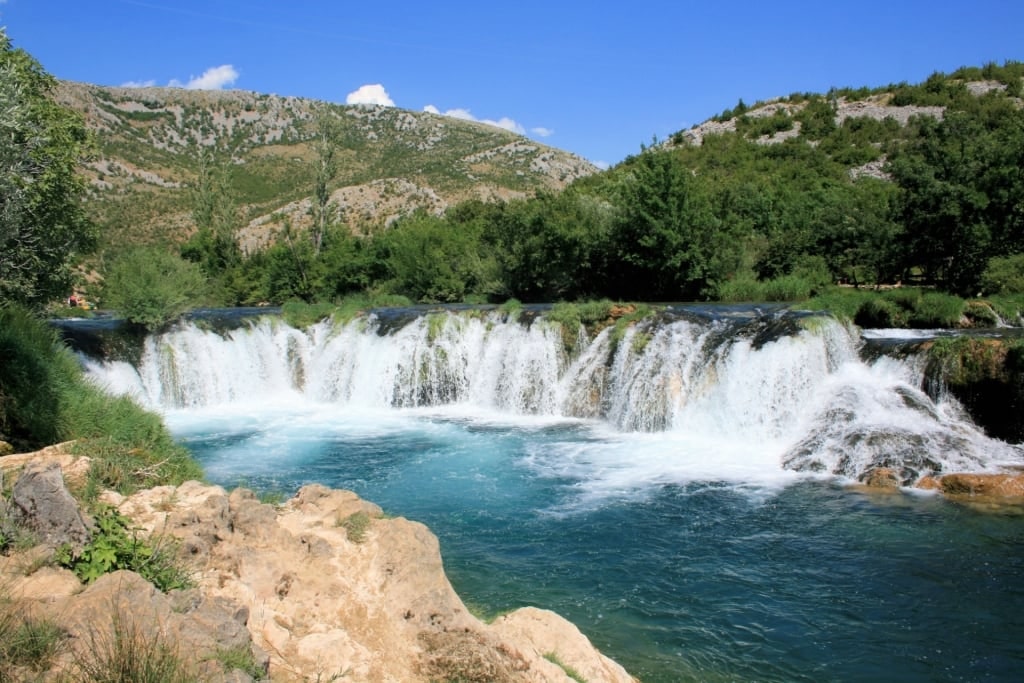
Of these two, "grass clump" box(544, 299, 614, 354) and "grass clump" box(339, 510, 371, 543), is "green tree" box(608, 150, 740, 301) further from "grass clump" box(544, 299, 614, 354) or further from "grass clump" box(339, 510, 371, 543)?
"grass clump" box(339, 510, 371, 543)

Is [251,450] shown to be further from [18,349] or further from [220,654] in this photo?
[220,654]

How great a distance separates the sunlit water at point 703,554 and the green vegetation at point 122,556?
10.9ft

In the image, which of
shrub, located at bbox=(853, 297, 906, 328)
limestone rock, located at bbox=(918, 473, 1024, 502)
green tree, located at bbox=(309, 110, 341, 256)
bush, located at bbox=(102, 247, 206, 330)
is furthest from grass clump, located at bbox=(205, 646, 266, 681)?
green tree, located at bbox=(309, 110, 341, 256)

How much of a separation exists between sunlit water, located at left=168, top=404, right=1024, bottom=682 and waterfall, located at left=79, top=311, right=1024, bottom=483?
124 cm

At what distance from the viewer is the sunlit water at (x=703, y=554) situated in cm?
584

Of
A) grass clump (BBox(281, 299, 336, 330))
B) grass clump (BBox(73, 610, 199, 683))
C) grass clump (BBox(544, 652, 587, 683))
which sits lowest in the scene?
grass clump (BBox(544, 652, 587, 683))

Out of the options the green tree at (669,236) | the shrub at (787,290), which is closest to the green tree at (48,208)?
the green tree at (669,236)

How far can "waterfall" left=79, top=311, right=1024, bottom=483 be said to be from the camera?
1126cm

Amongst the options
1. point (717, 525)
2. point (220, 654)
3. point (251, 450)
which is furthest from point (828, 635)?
point (251, 450)

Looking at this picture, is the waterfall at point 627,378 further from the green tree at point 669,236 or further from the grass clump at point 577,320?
the green tree at point 669,236

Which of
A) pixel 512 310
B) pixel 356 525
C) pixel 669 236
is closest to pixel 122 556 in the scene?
pixel 356 525

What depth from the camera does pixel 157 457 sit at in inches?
263

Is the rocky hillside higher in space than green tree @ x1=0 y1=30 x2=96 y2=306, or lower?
higher

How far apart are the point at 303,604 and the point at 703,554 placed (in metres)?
5.16
